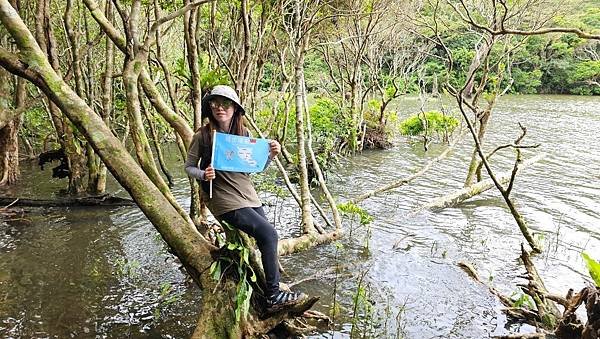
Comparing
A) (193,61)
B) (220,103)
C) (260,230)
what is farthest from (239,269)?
(193,61)

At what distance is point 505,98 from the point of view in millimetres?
43781

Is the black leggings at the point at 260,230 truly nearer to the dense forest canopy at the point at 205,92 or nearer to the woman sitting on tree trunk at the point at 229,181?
the woman sitting on tree trunk at the point at 229,181

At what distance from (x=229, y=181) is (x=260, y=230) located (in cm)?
59

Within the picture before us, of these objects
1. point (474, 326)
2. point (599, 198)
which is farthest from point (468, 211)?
point (474, 326)

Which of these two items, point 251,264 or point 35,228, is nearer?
point 251,264

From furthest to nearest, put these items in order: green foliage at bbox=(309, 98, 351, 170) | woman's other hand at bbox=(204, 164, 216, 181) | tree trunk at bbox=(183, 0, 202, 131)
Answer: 1. green foliage at bbox=(309, 98, 351, 170)
2. tree trunk at bbox=(183, 0, 202, 131)
3. woman's other hand at bbox=(204, 164, 216, 181)

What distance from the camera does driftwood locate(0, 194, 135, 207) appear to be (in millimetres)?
10227

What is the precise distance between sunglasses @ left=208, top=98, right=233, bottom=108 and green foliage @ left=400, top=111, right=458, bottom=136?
15745 millimetres

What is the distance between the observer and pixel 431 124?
21469mm

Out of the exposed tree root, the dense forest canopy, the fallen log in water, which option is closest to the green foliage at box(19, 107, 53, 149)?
the dense forest canopy

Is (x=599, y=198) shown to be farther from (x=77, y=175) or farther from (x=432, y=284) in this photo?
(x=77, y=175)

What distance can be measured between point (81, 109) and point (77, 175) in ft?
21.8

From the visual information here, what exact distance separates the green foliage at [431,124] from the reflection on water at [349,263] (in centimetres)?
629

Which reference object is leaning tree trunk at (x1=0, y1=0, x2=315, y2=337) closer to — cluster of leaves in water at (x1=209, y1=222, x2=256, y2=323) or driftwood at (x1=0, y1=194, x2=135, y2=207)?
cluster of leaves in water at (x1=209, y1=222, x2=256, y2=323)
